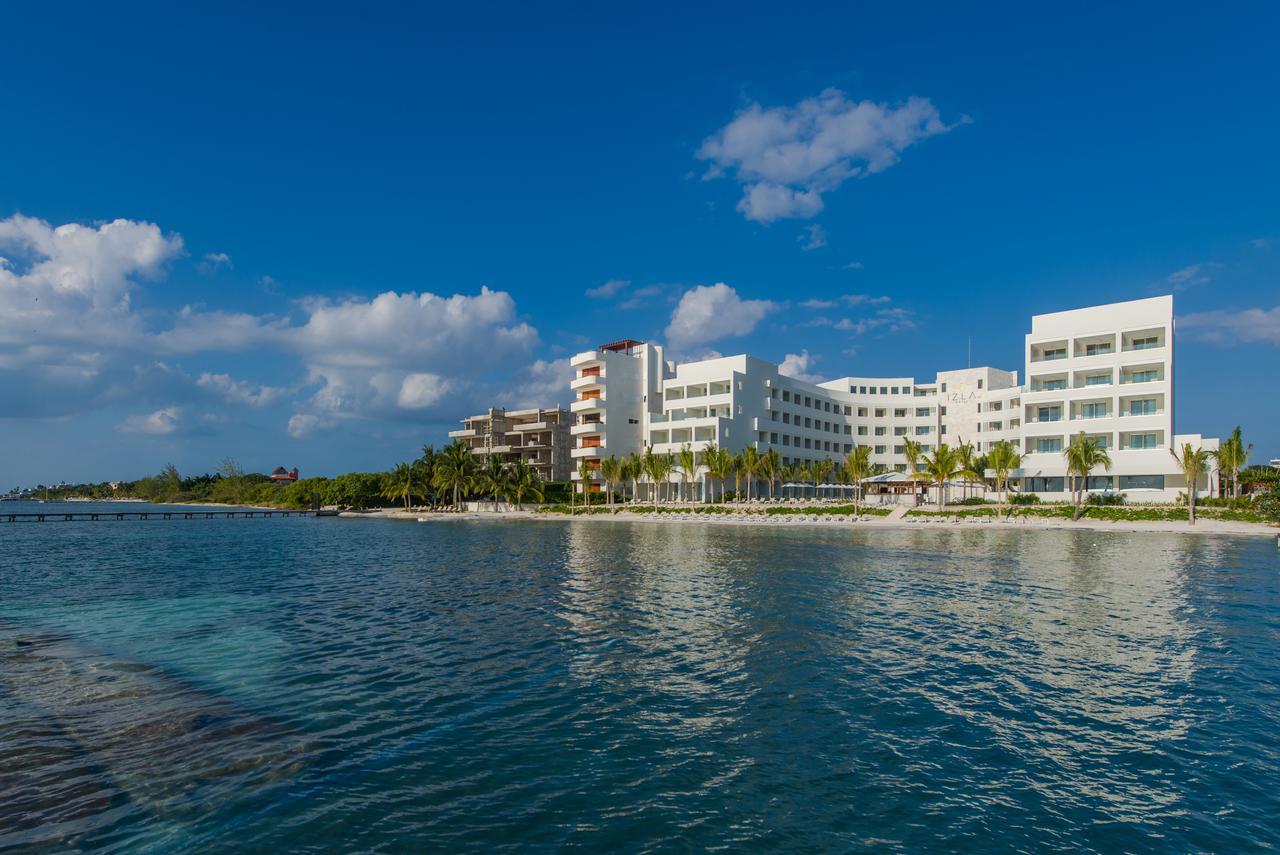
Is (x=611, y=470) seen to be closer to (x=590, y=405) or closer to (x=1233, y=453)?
(x=590, y=405)

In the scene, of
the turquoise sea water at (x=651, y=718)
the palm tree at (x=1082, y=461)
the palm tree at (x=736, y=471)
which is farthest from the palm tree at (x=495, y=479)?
the turquoise sea water at (x=651, y=718)

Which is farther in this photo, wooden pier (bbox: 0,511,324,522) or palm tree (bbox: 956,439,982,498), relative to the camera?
wooden pier (bbox: 0,511,324,522)

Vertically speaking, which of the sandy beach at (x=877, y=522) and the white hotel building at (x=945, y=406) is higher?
the white hotel building at (x=945, y=406)

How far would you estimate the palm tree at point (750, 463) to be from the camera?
3605 inches

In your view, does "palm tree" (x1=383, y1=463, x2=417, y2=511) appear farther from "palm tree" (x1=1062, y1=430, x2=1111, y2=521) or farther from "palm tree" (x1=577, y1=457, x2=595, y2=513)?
"palm tree" (x1=1062, y1=430, x2=1111, y2=521)

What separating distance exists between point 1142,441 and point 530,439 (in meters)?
91.5

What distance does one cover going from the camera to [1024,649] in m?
19.9

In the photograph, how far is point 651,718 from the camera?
14336 mm

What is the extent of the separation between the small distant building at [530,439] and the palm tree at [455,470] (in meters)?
6.70

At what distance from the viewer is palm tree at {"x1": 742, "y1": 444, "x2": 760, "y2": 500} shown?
91562mm

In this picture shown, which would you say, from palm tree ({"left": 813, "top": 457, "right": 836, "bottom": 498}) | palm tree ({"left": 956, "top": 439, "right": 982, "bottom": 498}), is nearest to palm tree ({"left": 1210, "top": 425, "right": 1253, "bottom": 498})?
palm tree ({"left": 956, "top": 439, "right": 982, "bottom": 498})

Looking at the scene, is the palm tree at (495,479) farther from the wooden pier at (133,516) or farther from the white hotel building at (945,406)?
the wooden pier at (133,516)

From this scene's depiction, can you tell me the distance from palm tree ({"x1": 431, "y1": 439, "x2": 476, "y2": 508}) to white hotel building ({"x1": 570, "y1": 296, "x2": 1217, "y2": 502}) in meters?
20.2

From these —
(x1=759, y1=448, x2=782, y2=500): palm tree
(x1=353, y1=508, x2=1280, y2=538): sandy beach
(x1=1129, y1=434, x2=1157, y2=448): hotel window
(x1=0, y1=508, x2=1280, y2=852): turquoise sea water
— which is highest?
(x1=1129, y1=434, x2=1157, y2=448): hotel window
